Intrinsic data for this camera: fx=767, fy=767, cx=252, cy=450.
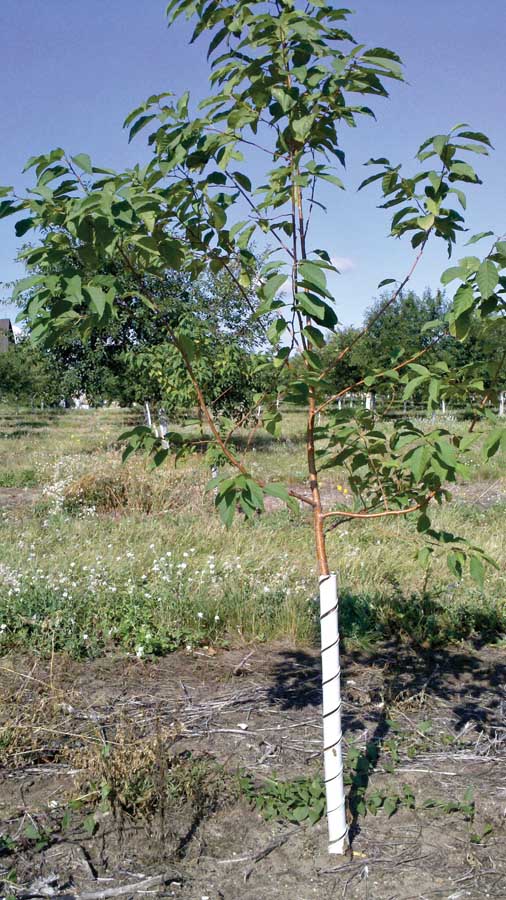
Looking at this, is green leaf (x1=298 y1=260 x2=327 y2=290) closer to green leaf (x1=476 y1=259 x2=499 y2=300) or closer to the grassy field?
green leaf (x1=476 y1=259 x2=499 y2=300)

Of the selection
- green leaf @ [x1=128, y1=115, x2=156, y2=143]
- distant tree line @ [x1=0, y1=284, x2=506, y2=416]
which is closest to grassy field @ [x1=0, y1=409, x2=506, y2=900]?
green leaf @ [x1=128, y1=115, x2=156, y2=143]

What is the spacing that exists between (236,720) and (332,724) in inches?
39.2

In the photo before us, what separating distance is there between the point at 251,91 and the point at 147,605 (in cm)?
313

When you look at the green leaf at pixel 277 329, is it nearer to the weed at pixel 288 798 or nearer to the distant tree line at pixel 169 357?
the weed at pixel 288 798

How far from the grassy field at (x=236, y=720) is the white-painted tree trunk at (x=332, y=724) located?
115mm

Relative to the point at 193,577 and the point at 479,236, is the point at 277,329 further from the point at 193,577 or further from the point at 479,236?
the point at 193,577

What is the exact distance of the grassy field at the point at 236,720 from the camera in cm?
241

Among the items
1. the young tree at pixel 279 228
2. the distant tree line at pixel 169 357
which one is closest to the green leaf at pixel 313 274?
the young tree at pixel 279 228

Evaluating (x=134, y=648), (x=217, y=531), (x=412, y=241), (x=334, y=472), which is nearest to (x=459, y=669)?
(x=134, y=648)

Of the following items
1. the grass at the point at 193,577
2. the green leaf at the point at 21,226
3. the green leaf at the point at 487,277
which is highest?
the green leaf at the point at 21,226

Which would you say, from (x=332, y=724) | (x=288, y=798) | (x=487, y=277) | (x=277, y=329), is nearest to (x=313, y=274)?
(x=277, y=329)

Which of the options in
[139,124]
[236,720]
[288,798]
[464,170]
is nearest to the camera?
[464,170]

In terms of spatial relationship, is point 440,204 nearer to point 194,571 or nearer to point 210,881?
point 210,881

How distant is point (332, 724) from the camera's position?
246 cm
